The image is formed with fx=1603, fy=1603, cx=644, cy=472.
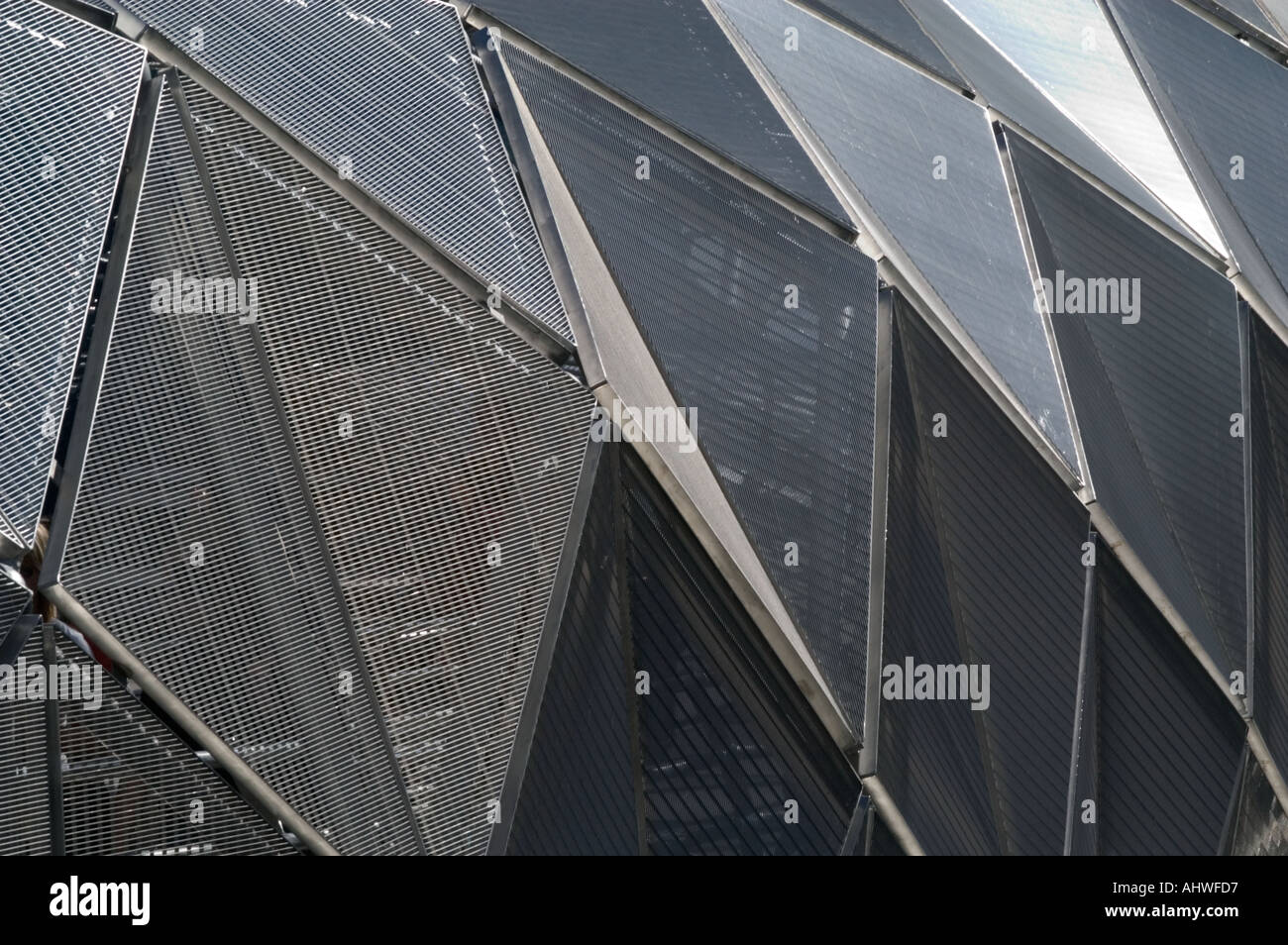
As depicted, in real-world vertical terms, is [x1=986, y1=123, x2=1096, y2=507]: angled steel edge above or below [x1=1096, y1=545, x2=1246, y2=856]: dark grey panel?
above

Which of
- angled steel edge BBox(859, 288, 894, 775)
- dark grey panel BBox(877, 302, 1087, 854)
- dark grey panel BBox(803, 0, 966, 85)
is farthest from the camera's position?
dark grey panel BBox(803, 0, 966, 85)

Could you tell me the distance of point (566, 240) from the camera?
15492mm

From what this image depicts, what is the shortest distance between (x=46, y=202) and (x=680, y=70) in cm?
675

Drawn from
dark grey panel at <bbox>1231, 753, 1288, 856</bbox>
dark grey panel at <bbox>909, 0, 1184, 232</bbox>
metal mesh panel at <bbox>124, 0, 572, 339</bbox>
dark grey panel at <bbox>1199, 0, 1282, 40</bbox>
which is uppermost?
dark grey panel at <bbox>1199, 0, 1282, 40</bbox>

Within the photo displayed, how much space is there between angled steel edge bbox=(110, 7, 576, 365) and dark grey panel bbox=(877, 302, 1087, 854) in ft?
12.9

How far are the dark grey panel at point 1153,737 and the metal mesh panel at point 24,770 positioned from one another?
10.6 metres

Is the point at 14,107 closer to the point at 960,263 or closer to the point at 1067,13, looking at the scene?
the point at 960,263

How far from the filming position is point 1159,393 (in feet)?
60.4

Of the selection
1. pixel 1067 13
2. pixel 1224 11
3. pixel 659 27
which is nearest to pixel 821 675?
pixel 659 27

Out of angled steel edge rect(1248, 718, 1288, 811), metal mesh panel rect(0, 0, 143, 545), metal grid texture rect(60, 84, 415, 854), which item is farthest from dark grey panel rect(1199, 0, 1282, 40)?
metal mesh panel rect(0, 0, 143, 545)

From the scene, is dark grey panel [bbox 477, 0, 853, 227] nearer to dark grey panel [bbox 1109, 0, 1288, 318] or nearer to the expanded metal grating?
the expanded metal grating

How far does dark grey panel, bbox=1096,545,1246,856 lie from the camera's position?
17.2 meters

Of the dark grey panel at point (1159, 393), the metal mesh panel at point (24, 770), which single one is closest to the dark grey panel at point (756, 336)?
the dark grey panel at point (1159, 393)

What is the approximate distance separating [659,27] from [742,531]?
19.8 feet
